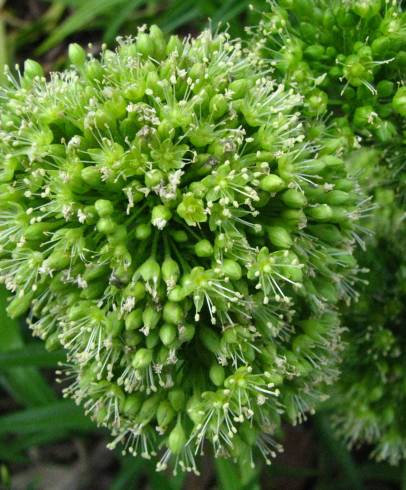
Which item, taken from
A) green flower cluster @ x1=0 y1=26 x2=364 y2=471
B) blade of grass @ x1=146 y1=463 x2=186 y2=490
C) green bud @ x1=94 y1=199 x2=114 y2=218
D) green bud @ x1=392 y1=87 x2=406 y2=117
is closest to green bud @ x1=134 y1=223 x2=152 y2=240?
green flower cluster @ x1=0 y1=26 x2=364 y2=471

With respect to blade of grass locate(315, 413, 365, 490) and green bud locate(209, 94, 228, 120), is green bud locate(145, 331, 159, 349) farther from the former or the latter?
blade of grass locate(315, 413, 365, 490)

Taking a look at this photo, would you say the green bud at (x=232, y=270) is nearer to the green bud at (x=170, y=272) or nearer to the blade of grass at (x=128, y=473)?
the green bud at (x=170, y=272)

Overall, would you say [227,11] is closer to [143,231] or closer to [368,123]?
[368,123]

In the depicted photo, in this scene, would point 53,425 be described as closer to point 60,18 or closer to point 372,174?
point 372,174

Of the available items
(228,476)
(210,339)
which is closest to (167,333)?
(210,339)

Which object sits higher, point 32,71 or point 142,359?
point 32,71

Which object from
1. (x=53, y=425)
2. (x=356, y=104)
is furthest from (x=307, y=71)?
(x=53, y=425)

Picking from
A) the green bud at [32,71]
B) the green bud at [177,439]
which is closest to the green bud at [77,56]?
the green bud at [32,71]
